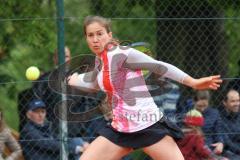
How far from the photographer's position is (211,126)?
7484 millimetres

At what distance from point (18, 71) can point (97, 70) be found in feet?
7.37

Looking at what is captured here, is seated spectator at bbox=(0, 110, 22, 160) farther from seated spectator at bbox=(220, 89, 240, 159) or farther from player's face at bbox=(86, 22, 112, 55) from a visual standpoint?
seated spectator at bbox=(220, 89, 240, 159)

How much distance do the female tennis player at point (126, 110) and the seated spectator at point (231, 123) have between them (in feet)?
6.20

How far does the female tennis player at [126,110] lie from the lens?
18.4 ft

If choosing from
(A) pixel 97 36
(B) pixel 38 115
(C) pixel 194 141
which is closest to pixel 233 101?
(C) pixel 194 141

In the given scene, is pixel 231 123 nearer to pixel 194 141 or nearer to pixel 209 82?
pixel 194 141

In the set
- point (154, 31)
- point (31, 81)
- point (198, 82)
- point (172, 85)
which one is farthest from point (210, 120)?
point (198, 82)

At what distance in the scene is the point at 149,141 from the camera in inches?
221

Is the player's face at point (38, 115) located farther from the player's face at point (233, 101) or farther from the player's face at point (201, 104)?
the player's face at point (233, 101)

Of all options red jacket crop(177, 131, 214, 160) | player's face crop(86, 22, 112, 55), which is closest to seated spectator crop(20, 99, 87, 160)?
red jacket crop(177, 131, 214, 160)

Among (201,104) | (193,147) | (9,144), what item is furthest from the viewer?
(201,104)

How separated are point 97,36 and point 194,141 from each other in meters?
2.05

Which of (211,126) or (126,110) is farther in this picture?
(211,126)

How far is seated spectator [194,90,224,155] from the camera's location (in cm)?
744
